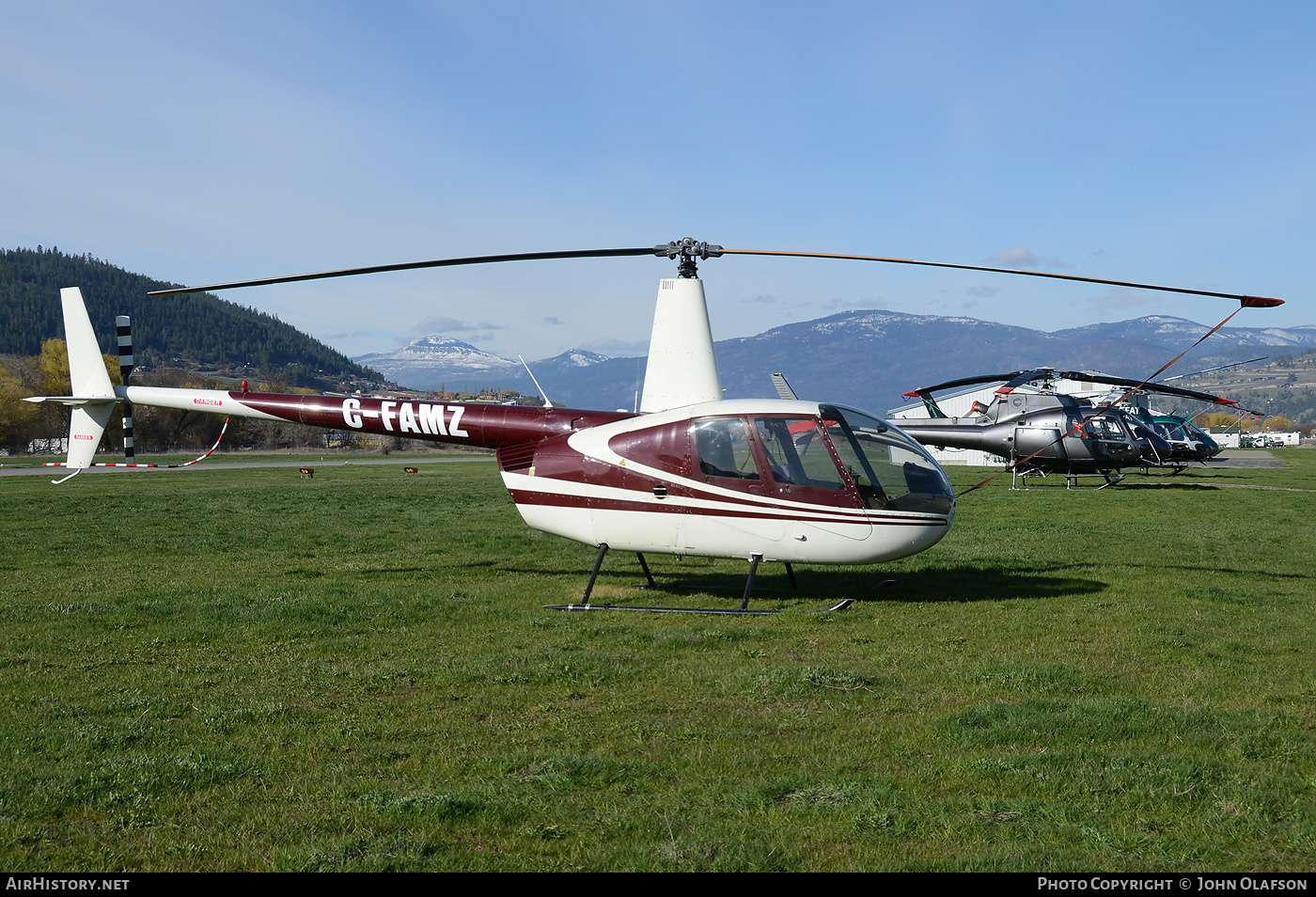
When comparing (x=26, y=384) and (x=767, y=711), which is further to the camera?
(x=26, y=384)

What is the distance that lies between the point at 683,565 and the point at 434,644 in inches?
222

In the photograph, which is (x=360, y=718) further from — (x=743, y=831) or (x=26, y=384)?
(x=26, y=384)

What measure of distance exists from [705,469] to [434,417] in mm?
3748

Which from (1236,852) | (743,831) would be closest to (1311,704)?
(1236,852)

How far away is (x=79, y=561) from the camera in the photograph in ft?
42.9

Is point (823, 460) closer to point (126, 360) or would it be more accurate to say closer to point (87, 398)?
point (87, 398)

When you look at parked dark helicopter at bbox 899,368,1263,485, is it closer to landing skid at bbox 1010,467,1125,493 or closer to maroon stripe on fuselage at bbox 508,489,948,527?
landing skid at bbox 1010,467,1125,493

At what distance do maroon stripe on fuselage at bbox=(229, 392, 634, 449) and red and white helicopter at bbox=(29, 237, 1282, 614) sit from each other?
35 millimetres

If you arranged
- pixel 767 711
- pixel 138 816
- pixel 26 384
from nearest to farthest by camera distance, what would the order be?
pixel 138 816 < pixel 767 711 < pixel 26 384

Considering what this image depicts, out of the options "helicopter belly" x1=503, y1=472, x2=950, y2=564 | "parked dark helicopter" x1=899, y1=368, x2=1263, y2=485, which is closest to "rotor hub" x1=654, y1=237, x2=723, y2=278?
"helicopter belly" x1=503, y1=472, x2=950, y2=564

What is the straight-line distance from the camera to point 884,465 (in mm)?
9594

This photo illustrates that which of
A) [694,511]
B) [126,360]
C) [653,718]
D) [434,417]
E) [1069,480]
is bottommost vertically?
[1069,480]

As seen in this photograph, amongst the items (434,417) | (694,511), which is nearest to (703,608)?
(694,511)

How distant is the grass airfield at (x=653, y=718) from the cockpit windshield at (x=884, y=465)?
119 centimetres
